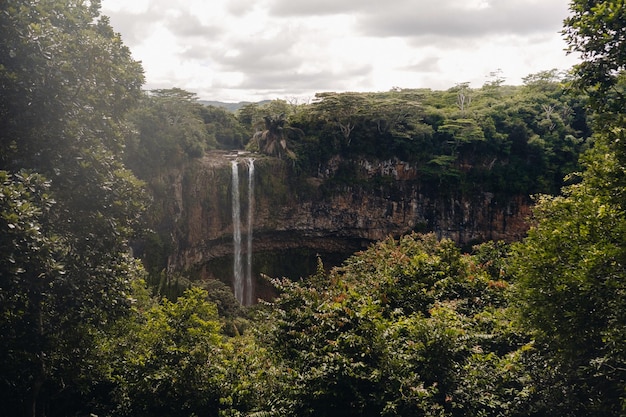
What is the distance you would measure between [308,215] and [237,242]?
18.5 feet

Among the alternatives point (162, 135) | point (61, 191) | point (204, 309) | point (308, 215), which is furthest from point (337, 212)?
point (61, 191)

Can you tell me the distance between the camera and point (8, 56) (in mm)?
6117

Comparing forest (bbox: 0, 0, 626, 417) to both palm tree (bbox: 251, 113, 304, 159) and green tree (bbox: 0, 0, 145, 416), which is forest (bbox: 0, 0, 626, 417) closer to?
green tree (bbox: 0, 0, 145, 416)

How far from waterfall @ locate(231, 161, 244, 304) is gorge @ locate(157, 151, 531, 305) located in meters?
0.07

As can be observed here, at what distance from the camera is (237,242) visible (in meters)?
30.8

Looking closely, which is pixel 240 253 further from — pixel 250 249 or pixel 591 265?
pixel 591 265

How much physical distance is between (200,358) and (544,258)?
616cm

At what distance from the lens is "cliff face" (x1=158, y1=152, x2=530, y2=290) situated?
30391 millimetres

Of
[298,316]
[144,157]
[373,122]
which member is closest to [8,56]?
[298,316]

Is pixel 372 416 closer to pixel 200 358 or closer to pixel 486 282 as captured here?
pixel 200 358

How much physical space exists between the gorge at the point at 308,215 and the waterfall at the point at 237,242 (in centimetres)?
7

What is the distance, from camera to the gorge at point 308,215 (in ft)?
98.0

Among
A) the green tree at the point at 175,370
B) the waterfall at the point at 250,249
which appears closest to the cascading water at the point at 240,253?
the waterfall at the point at 250,249

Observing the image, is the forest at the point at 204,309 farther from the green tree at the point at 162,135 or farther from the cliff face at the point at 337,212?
the cliff face at the point at 337,212
